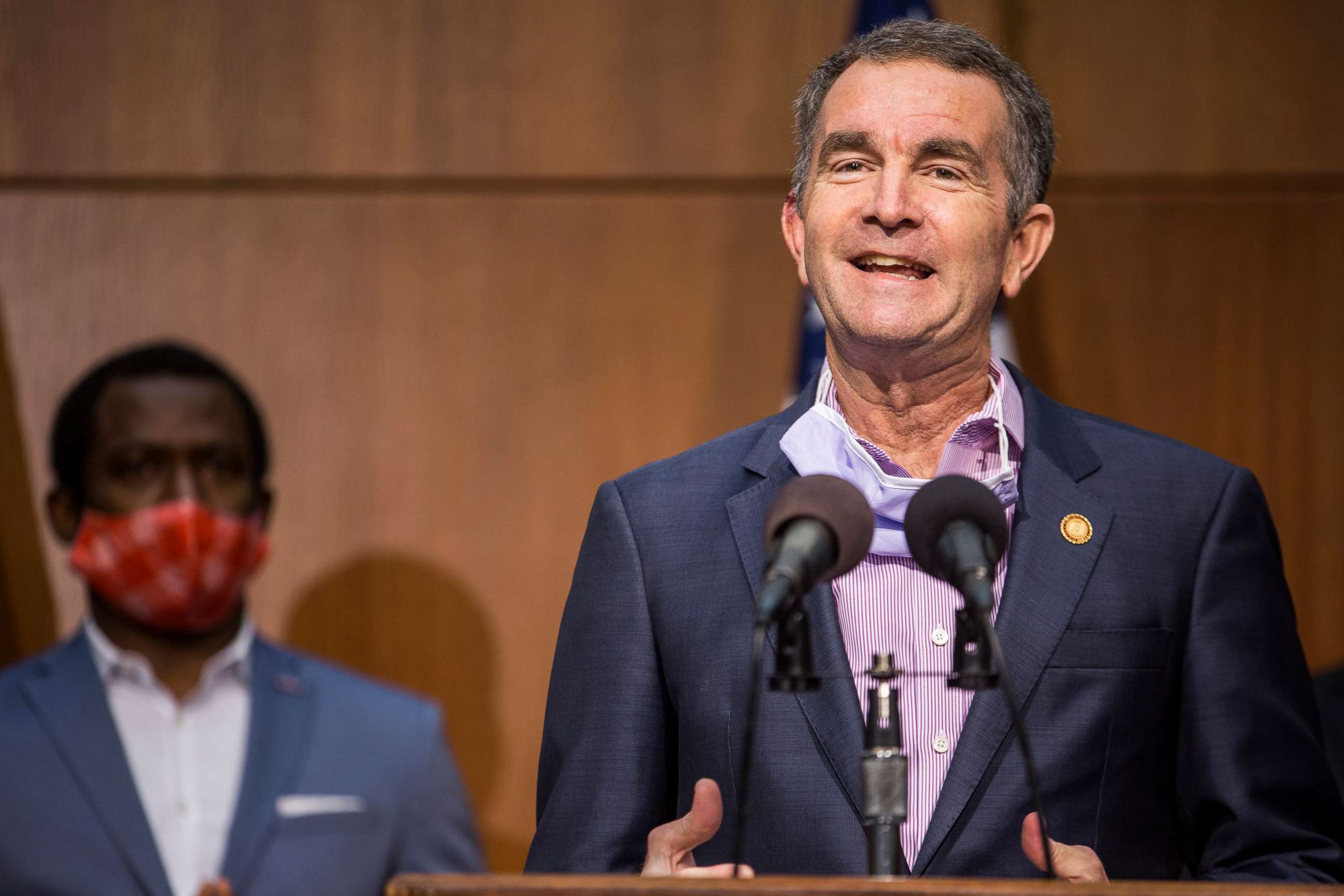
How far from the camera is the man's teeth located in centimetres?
184

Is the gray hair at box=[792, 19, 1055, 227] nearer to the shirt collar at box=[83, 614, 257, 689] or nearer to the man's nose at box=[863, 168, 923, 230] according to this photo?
the man's nose at box=[863, 168, 923, 230]

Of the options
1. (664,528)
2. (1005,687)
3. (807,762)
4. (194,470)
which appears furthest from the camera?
(194,470)

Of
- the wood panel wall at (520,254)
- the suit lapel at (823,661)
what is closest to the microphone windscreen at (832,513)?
the suit lapel at (823,661)

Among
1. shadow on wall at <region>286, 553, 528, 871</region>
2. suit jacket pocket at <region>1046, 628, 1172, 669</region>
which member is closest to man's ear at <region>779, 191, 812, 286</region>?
suit jacket pocket at <region>1046, 628, 1172, 669</region>

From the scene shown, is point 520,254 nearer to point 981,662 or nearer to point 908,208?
point 908,208

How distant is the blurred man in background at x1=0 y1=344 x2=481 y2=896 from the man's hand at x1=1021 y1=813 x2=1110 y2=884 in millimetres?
1111

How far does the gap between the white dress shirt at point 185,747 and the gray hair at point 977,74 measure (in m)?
1.29

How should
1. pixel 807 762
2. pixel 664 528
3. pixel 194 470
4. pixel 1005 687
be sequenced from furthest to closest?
pixel 194 470 < pixel 664 528 < pixel 807 762 < pixel 1005 687

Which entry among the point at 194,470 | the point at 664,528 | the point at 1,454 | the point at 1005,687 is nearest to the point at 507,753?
the point at 194,470

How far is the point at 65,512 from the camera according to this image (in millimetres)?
2850

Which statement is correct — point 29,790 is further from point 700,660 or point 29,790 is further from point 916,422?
point 916,422

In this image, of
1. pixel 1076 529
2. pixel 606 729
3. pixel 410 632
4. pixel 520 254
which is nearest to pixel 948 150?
pixel 1076 529

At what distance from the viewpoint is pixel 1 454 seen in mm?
3537

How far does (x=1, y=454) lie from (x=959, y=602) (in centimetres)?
266
